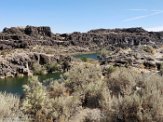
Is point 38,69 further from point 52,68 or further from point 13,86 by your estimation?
point 13,86

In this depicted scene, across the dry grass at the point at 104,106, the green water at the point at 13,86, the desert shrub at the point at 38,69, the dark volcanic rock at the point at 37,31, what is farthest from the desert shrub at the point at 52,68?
the dark volcanic rock at the point at 37,31

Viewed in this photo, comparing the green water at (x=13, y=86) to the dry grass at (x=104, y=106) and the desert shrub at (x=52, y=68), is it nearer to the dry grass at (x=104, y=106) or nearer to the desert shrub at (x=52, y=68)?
the desert shrub at (x=52, y=68)

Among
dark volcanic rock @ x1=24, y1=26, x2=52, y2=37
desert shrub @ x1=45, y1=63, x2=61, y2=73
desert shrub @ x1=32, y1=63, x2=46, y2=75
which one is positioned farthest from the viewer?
dark volcanic rock @ x1=24, y1=26, x2=52, y2=37

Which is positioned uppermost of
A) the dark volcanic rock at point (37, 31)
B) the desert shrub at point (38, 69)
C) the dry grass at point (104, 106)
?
the dry grass at point (104, 106)

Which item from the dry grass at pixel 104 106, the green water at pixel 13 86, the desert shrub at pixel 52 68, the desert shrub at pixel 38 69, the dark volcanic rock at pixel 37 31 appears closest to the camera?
the dry grass at pixel 104 106

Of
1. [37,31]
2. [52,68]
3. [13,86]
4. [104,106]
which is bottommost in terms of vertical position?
[52,68]

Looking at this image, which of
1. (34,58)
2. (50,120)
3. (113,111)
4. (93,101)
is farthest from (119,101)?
(34,58)

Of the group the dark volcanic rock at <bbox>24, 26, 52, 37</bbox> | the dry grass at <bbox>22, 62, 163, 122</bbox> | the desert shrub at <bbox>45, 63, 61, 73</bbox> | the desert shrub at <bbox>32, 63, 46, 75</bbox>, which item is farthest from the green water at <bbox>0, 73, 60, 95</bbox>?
the dark volcanic rock at <bbox>24, 26, 52, 37</bbox>

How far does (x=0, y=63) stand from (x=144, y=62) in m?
36.6

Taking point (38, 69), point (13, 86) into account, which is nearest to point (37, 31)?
point (38, 69)

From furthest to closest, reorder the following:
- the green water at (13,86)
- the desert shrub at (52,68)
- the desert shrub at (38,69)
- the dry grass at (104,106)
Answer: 1. the desert shrub at (52,68)
2. the desert shrub at (38,69)
3. the green water at (13,86)
4. the dry grass at (104,106)

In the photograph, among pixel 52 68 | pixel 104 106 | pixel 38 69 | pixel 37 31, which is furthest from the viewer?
pixel 37 31

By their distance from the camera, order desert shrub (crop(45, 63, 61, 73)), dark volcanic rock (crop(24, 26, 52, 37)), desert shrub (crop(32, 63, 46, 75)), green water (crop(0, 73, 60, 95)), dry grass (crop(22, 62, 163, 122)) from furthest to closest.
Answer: dark volcanic rock (crop(24, 26, 52, 37)) < desert shrub (crop(45, 63, 61, 73)) < desert shrub (crop(32, 63, 46, 75)) < green water (crop(0, 73, 60, 95)) < dry grass (crop(22, 62, 163, 122))

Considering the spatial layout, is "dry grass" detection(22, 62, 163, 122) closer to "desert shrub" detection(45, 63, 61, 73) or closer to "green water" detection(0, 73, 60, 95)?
"green water" detection(0, 73, 60, 95)
